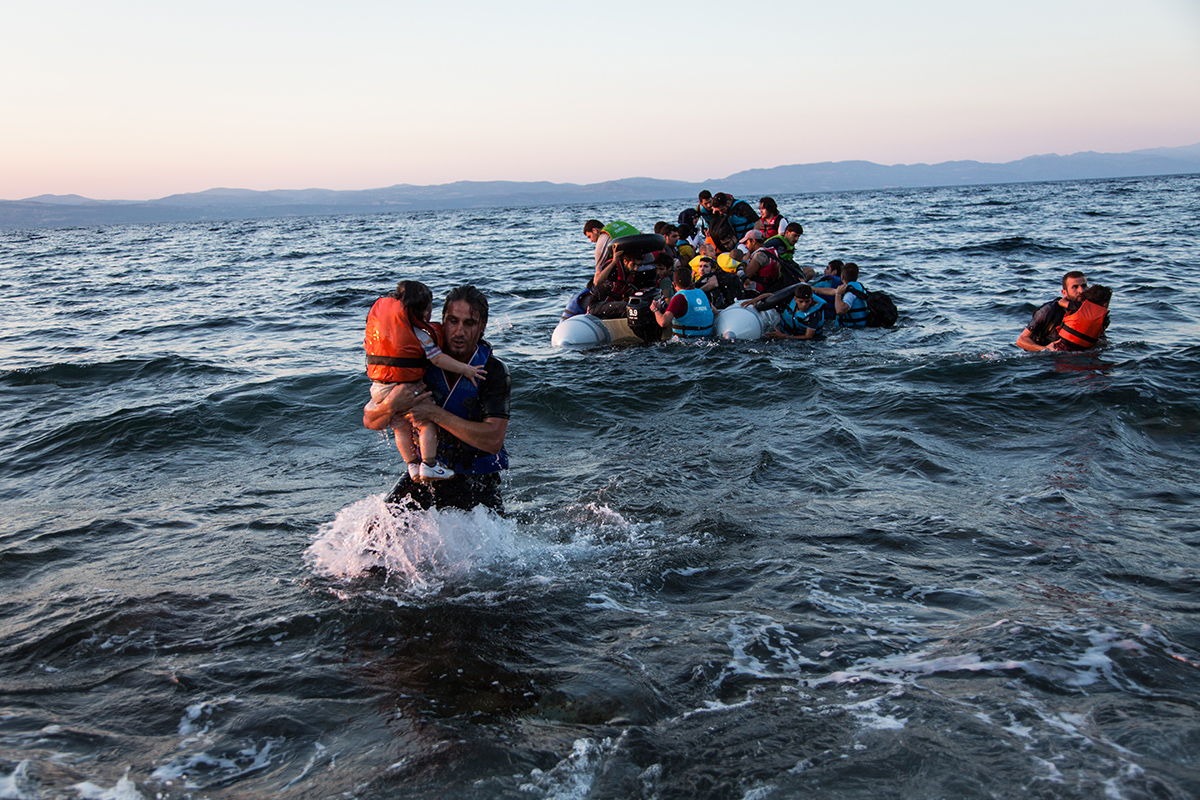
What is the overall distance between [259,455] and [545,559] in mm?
4178

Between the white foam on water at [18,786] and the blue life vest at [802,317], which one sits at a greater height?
the blue life vest at [802,317]

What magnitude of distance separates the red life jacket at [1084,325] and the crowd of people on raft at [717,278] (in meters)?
3.60

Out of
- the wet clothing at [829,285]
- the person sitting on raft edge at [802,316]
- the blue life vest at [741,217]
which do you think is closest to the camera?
the person sitting on raft edge at [802,316]

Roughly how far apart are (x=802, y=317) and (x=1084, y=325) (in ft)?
13.7

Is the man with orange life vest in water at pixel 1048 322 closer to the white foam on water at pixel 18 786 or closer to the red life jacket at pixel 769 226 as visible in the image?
the red life jacket at pixel 769 226

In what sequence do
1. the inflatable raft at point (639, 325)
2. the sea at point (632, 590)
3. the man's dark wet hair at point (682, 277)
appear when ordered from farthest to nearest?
the inflatable raft at point (639, 325) → the man's dark wet hair at point (682, 277) → the sea at point (632, 590)

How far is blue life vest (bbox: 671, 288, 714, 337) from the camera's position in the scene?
40.8 ft

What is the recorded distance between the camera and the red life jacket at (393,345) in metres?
4.19

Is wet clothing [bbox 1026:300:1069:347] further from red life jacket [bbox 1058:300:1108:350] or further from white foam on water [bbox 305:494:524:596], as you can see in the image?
white foam on water [bbox 305:494:524:596]

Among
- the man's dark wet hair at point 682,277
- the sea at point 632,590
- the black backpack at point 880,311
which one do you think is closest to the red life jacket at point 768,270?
the black backpack at point 880,311

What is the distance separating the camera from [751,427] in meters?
8.53

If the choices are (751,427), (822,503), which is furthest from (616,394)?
(822,503)

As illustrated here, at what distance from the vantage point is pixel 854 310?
44.6 ft

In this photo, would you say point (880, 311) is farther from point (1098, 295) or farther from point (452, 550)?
point (452, 550)
